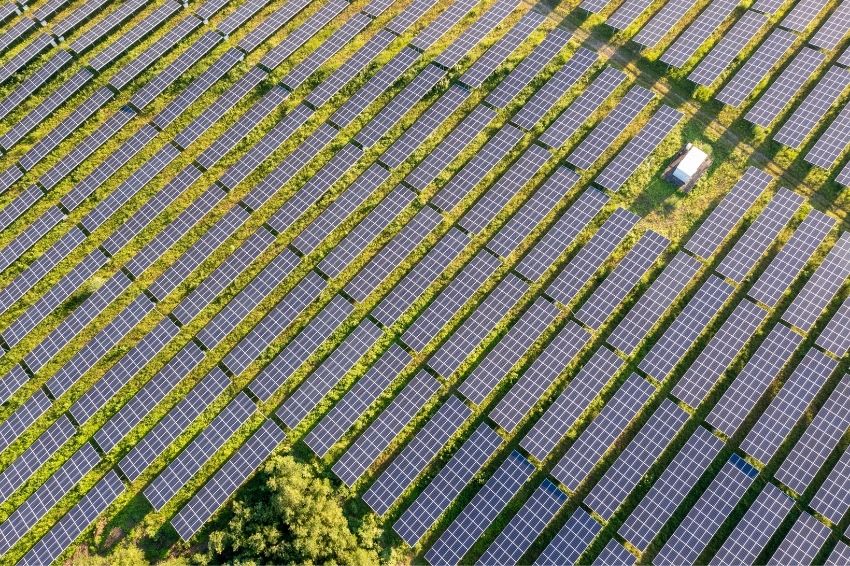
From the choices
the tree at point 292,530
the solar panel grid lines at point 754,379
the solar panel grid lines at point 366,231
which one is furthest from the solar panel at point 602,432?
the solar panel grid lines at point 366,231

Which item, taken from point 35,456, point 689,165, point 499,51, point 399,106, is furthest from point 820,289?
point 35,456

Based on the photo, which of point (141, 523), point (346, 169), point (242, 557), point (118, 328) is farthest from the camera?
point (346, 169)

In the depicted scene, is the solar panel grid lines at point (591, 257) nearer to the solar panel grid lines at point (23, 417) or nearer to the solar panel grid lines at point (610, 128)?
the solar panel grid lines at point (610, 128)

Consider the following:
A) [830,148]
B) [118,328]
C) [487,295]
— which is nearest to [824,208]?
[830,148]

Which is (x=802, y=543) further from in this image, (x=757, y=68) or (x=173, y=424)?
(x=173, y=424)

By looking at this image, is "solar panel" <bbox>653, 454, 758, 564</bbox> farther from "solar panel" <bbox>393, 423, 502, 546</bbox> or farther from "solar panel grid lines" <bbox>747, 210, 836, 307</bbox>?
"solar panel" <bbox>393, 423, 502, 546</bbox>

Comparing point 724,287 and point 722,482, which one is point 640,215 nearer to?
point 724,287

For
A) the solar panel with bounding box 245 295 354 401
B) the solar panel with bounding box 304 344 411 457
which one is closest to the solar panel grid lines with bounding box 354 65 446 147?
the solar panel with bounding box 245 295 354 401
